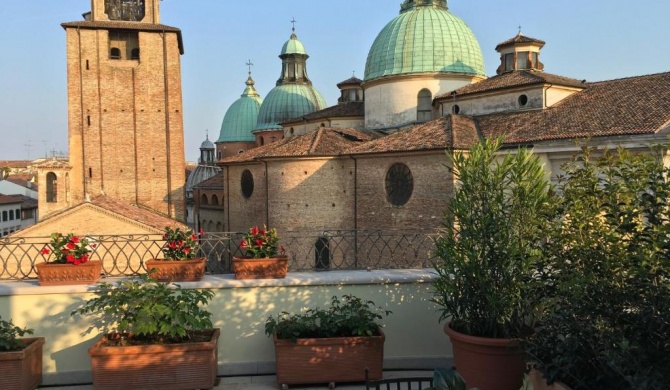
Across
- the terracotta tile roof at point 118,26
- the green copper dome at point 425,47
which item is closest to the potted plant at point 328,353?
the green copper dome at point 425,47

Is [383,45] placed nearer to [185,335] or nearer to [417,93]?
[417,93]

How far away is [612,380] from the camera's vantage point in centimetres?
345

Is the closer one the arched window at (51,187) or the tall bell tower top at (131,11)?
the arched window at (51,187)

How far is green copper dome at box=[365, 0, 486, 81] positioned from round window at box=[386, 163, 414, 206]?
7822 millimetres

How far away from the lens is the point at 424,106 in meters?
23.5

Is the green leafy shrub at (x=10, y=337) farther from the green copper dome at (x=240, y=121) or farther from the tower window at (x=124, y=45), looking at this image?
the green copper dome at (x=240, y=121)

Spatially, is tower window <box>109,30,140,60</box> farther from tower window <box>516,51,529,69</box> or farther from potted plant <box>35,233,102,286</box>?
potted plant <box>35,233,102,286</box>

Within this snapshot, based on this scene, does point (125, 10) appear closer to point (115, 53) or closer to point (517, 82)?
point (115, 53)

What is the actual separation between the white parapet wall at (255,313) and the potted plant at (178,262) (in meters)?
0.16

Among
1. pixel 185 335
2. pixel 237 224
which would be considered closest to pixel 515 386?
pixel 185 335

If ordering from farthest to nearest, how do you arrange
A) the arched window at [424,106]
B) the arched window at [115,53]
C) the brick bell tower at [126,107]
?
the arched window at [115,53] < the brick bell tower at [126,107] < the arched window at [424,106]

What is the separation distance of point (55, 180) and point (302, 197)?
1785 cm

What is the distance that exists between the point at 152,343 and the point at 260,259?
1412mm

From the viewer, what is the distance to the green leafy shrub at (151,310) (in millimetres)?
4664
